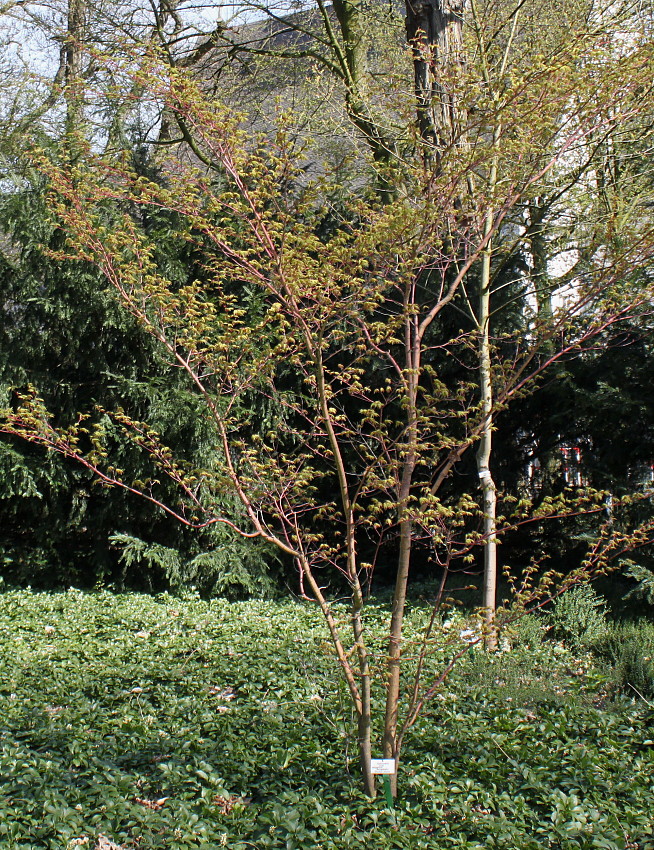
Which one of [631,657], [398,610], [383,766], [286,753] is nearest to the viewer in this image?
[383,766]

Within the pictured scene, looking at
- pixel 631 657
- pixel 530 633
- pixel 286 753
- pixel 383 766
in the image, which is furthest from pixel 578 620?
pixel 383 766

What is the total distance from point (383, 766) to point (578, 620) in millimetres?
2992

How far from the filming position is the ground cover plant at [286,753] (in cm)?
257

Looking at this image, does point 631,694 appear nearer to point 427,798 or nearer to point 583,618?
point 583,618

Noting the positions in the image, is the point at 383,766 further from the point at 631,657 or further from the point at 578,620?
the point at 578,620

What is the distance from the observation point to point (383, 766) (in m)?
2.60

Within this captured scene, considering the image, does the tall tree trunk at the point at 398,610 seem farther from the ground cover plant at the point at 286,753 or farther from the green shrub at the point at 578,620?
the green shrub at the point at 578,620

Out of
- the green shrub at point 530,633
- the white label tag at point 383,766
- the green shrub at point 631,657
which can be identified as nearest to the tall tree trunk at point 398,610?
the white label tag at point 383,766

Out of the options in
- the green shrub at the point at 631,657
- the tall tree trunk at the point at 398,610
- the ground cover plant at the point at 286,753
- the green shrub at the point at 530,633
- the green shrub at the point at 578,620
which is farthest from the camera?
the green shrub at the point at 578,620

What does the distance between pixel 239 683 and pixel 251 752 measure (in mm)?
1043

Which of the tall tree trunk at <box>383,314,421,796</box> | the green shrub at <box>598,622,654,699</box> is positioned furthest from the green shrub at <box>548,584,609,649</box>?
the tall tree trunk at <box>383,314,421,796</box>

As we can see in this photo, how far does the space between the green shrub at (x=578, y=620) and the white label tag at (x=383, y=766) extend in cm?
275

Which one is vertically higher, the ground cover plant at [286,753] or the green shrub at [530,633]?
the green shrub at [530,633]

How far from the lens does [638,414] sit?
20.1ft
